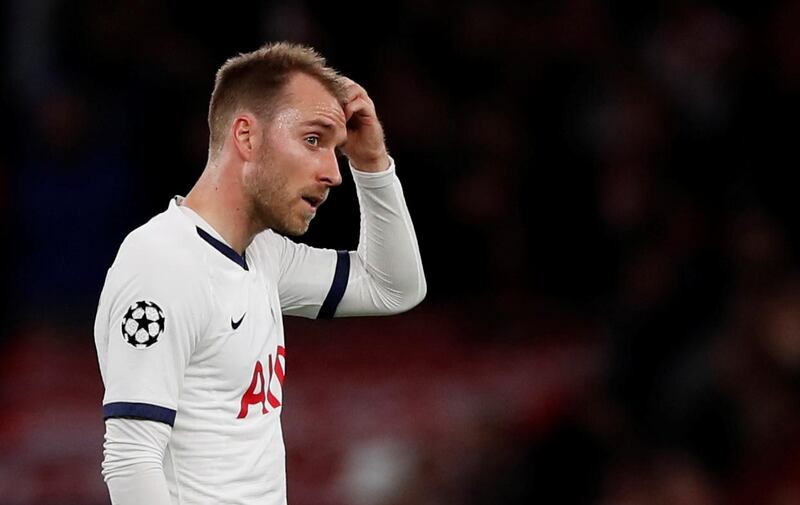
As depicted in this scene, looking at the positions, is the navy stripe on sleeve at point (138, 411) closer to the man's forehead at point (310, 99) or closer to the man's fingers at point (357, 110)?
the man's forehead at point (310, 99)

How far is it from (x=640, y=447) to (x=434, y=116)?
248 centimetres

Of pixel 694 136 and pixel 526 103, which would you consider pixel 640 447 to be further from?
pixel 526 103

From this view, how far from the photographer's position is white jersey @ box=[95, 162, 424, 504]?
8.49 ft

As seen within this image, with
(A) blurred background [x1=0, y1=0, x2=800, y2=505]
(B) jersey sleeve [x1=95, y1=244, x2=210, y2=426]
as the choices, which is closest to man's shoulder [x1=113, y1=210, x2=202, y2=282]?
(B) jersey sleeve [x1=95, y1=244, x2=210, y2=426]

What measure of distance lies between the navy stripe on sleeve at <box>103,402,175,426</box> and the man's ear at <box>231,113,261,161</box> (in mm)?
565

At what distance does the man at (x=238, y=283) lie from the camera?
8.48 ft

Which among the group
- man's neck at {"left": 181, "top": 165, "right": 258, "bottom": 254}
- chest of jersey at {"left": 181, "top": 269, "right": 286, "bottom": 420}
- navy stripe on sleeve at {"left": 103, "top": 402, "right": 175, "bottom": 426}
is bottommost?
navy stripe on sleeve at {"left": 103, "top": 402, "right": 175, "bottom": 426}

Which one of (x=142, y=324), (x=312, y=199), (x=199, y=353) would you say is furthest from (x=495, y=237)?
(x=142, y=324)

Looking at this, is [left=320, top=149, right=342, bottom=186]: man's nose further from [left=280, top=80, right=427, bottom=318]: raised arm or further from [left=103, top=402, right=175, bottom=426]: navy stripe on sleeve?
[left=103, top=402, right=175, bottom=426]: navy stripe on sleeve

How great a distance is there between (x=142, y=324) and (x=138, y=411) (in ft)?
0.50

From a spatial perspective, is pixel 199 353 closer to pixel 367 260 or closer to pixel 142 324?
pixel 142 324

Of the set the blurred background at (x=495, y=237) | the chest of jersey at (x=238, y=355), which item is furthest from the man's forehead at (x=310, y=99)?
the blurred background at (x=495, y=237)

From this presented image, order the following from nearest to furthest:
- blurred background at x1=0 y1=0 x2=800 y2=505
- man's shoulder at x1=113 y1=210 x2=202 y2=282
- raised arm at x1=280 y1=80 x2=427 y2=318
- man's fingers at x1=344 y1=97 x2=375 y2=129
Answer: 1. man's shoulder at x1=113 y1=210 x2=202 y2=282
2. man's fingers at x1=344 y1=97 x2=375 y2=129
3. raised arm at x1=280 y1=80 x2=427 y2=318
4. blurred background at x1=0 y1=0 x2=800 y2=505

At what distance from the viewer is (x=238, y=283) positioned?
2848 millimetres
